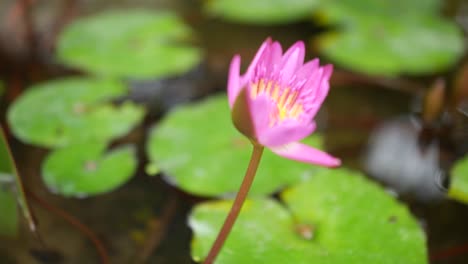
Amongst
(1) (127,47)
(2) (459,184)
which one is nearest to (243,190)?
(2) (459,184)

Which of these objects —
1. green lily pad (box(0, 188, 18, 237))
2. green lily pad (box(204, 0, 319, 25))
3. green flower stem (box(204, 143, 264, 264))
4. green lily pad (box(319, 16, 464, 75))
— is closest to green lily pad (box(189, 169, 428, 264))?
green flower stem (box(204, 143, 264, 264))

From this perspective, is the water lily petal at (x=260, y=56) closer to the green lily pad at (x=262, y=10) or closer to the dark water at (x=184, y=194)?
the dark water at (x=184, y=194)

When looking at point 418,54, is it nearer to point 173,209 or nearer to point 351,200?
point 351,200

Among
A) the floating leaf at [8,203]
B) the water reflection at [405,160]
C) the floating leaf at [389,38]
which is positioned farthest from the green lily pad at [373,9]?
the floating leaf at [8,203]

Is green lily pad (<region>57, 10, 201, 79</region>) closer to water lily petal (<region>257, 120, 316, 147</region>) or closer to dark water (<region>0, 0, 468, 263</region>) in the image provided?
dark water (<region>0, 0, 468, 263</region>)

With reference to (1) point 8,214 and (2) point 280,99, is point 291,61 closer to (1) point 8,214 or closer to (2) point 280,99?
(2) point 280,99

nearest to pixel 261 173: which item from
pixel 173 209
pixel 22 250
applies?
pixel 173 209
